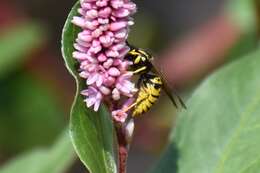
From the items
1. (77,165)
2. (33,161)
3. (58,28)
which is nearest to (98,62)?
(33,161)

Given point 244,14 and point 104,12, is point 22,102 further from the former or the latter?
point 104,12

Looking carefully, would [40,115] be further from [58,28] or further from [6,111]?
[58,28]

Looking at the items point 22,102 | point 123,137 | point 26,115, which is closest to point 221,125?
point 123,137

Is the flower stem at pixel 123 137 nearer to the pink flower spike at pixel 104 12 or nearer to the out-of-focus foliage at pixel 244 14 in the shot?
the pink flower spike at pixel 104 12

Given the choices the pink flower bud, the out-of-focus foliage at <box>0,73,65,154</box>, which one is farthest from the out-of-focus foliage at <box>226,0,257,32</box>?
the pink flower bud

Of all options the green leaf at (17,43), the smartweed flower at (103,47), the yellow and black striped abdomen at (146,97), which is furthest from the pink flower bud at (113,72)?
the green leaf at (17,43)

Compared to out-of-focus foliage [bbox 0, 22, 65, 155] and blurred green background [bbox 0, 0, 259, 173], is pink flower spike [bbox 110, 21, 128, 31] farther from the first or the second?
out-of-focus foliage [bbox 0, 22, 65, 155]
